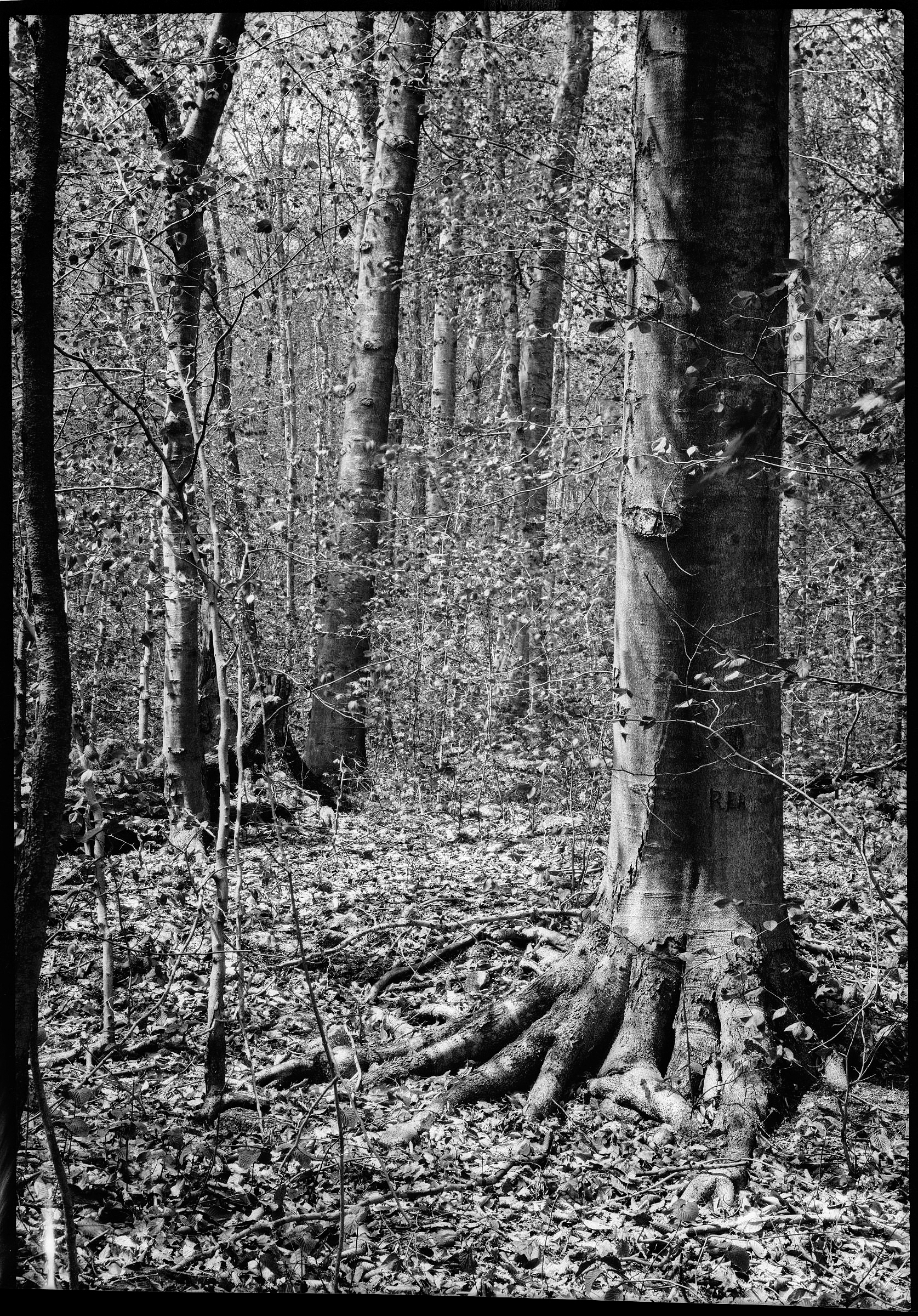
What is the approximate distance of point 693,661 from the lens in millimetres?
3473

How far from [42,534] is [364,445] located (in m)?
5.95

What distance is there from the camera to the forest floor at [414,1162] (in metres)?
2.69

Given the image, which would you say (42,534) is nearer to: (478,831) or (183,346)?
(183,346)

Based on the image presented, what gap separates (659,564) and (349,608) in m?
4.78

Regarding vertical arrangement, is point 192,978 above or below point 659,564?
below

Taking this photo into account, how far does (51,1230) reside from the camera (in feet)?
5.69

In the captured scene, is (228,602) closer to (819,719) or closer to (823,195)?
(819,719)

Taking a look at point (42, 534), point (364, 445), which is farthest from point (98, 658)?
point (42, 534)

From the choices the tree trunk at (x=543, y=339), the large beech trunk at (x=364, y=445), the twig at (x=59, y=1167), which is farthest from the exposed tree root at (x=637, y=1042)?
the large beech trunk at (x=364, y=445)

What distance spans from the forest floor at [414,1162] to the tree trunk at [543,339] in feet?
11.1

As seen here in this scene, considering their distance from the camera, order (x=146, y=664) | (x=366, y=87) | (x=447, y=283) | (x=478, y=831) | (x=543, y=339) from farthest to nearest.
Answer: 1. (x=447, y=283)
2. (x=543, y=339)
3. (x=366, y=87)
4. (x=146, y=664)
5. (x=478, y=831)

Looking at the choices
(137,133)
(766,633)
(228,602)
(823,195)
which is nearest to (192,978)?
(228,602)

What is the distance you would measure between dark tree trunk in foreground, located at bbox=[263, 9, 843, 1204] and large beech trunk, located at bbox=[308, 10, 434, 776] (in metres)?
4.43

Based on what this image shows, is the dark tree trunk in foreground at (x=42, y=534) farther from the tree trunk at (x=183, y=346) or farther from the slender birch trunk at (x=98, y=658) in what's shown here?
the slender birch trunk at (x=98, y=658)
